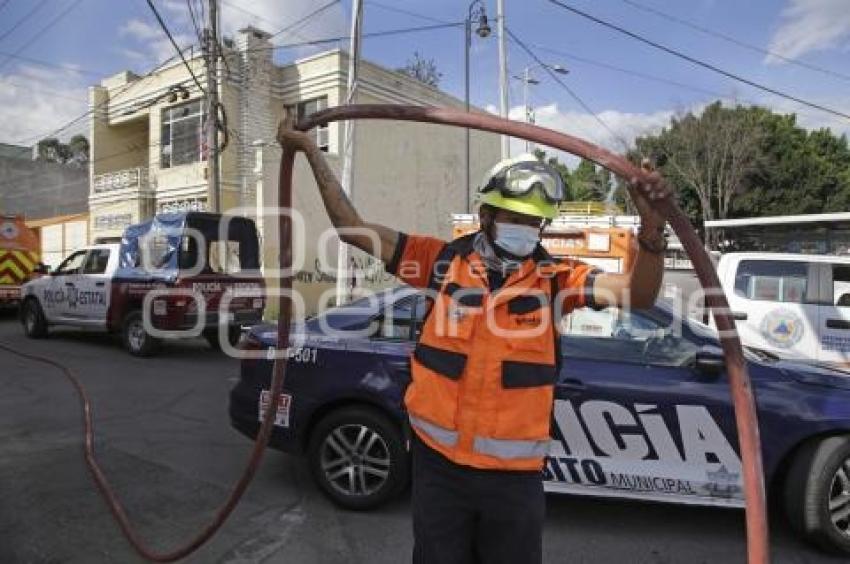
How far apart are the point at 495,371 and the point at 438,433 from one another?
277 mm

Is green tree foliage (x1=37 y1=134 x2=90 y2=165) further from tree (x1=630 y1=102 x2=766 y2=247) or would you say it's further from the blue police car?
the blue police car

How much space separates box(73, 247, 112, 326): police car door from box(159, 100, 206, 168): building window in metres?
12.9

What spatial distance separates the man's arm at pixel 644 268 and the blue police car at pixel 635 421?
1948mm

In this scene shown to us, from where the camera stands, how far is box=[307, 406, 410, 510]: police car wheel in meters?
4.93

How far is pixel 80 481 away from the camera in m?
5.48

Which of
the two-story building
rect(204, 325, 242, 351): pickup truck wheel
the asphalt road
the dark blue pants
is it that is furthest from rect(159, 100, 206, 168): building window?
the dark blue pants

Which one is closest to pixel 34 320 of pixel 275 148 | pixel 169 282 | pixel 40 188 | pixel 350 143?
pixel 169 282

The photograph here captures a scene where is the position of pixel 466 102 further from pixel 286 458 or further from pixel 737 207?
pixel 286 458

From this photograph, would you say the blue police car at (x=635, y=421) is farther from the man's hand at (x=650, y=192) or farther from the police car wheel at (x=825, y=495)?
the man's hand at (x=650, y=192)

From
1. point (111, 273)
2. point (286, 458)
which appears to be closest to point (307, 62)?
point (111, 273)

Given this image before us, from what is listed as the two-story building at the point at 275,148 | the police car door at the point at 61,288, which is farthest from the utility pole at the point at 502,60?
the police car door at the point at 61,288

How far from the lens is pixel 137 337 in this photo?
12.2m

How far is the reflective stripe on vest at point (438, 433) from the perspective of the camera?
2.49 metres

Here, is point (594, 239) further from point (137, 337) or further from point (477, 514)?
point (477, 514)
